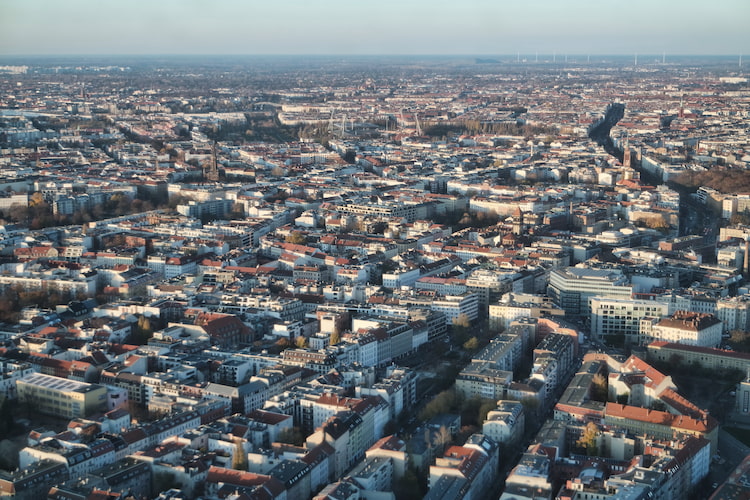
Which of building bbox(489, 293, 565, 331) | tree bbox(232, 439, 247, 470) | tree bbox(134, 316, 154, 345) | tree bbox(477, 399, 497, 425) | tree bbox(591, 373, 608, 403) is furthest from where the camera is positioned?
building bbox(489, 293, 565, 331)

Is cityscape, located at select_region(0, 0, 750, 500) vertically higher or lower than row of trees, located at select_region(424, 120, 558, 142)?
lower

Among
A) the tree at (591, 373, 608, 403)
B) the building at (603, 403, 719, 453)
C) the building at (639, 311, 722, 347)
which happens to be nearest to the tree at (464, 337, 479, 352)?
the tree at (591, 373, 608, 403)

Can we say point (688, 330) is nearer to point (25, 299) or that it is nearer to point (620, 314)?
point (620, 314)

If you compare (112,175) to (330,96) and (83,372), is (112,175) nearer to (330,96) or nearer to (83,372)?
(83,372)

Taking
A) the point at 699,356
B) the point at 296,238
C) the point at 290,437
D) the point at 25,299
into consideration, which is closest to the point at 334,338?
the point at 290,437

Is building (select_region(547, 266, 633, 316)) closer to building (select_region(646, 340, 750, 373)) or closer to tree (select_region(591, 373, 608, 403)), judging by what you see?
building (select_region(646, 340, 750, 373))

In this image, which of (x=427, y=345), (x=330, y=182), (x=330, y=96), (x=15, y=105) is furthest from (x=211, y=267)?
(x=330, y=96)

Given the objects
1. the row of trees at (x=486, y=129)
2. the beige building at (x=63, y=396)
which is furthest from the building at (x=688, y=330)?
the row of trees at (x=486, y=129)
